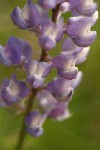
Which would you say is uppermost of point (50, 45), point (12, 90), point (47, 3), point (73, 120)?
point (47, 3)

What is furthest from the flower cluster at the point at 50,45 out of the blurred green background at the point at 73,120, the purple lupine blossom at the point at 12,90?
the blurred green background at the point at 73,120

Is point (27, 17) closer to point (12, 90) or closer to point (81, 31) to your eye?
point (81, 31)

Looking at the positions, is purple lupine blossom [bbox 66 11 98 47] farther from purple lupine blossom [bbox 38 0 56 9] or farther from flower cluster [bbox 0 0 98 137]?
purple lupine blossom [bbox 38 0 56 9]

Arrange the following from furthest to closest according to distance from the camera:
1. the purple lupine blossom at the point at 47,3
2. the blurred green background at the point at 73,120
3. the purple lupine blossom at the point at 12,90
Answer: the blurred green background at the point at 73,120 < the purple lupine blossom at the point at 12,90 < the purple lupine blossom at the point at 47,3

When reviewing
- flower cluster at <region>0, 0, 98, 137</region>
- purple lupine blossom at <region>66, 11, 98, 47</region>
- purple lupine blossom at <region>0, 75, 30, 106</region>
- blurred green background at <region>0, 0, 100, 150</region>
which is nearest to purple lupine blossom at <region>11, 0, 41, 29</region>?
flower cluster at <region>0, 0, 98, 137</region>

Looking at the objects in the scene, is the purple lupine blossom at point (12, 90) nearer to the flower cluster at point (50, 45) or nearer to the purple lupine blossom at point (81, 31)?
the flower cluster at point (50, 45)

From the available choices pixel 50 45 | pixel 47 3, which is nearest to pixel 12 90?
pixel 50 45
